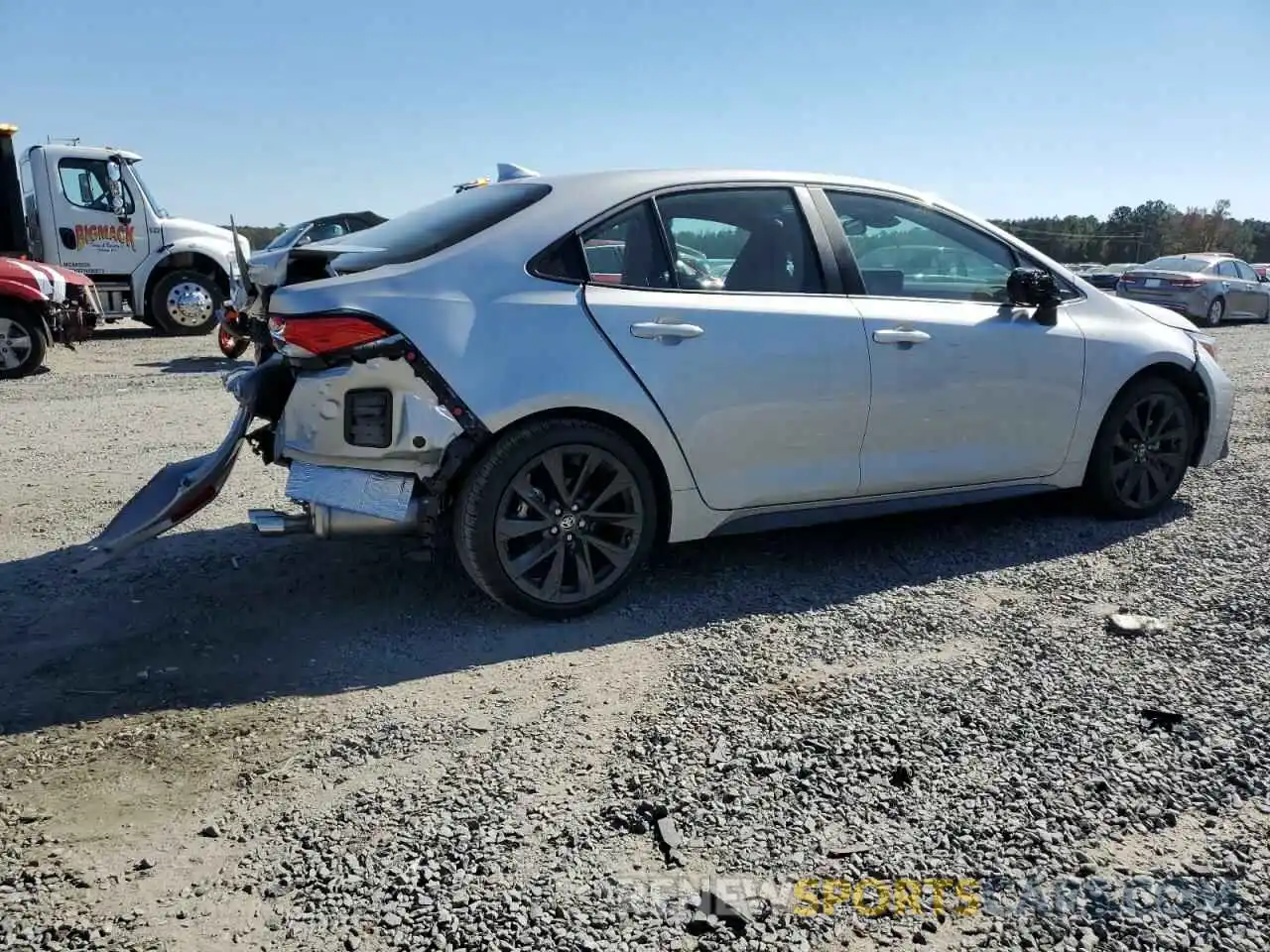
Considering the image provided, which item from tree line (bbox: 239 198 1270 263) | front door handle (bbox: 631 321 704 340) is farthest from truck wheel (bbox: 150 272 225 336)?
tree line (bbox: 239 198 1270 263)

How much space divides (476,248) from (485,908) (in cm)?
242

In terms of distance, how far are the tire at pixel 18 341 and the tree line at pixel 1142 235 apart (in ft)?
144

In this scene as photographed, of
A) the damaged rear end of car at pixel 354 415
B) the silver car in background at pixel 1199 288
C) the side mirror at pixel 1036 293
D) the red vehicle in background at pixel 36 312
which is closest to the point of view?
the damaged rear end of car at pixel 354 415

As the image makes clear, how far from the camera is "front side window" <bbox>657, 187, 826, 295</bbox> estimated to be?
423 centimetres

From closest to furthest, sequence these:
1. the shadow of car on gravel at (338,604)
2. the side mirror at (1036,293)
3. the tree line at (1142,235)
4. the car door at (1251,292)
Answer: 1. the shadow of car on gravel at (338,604)
2. the side mirror at (1036,293)
3. the car door at (1251,292)
4. the tree line at (1142,235)

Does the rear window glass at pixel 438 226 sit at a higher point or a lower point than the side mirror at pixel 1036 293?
higher

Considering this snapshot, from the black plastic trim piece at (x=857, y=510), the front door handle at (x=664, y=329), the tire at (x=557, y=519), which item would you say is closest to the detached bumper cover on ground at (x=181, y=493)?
the tire at (x=557, y=519)

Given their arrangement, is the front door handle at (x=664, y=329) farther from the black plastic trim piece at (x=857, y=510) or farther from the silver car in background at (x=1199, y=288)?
the silver car in background at (x=1199, y=288)

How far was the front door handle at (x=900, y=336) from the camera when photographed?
442cm

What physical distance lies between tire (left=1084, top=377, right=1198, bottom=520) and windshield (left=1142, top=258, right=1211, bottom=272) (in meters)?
17.4

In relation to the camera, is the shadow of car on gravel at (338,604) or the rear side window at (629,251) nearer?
the shadow of car on gravel at (338,604)

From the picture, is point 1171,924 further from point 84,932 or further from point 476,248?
point 476,248

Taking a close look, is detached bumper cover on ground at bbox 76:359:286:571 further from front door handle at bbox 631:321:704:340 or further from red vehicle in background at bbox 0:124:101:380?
red vehicle in background at bbox 0:124:101:380

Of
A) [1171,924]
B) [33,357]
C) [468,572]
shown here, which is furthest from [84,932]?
[33,357]
